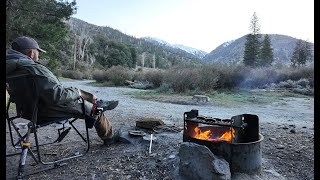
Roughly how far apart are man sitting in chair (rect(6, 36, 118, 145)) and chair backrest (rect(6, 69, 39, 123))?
5cm

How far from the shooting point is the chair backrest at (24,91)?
9.58 ft

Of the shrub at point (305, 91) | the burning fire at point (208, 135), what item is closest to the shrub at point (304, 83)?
the shrub at point (305, 91)

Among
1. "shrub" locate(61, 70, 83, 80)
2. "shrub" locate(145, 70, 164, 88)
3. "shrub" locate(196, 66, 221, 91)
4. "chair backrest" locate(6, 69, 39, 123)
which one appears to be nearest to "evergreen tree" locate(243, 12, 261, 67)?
"shrub" locate(145, 70, 164, 88)

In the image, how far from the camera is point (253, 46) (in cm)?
3369

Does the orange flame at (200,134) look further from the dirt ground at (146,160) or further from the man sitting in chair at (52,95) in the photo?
the man sitting in chair at (52,95)

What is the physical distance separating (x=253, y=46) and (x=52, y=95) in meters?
33.1

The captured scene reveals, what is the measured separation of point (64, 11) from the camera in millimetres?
14922

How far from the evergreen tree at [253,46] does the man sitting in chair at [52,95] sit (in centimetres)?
3081

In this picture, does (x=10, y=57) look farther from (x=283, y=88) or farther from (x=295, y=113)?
(x=283, y=88)

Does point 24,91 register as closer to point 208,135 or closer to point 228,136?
point 208,135

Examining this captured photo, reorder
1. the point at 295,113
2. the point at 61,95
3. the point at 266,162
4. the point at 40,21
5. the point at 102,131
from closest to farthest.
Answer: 1. the point at 61,95
2. the point at 266,162
3. the point at 102,131
4. the point at 295,113
5. the point at 40,21

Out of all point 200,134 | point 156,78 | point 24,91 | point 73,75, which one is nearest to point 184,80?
point 156,78

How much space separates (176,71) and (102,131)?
1124cm
